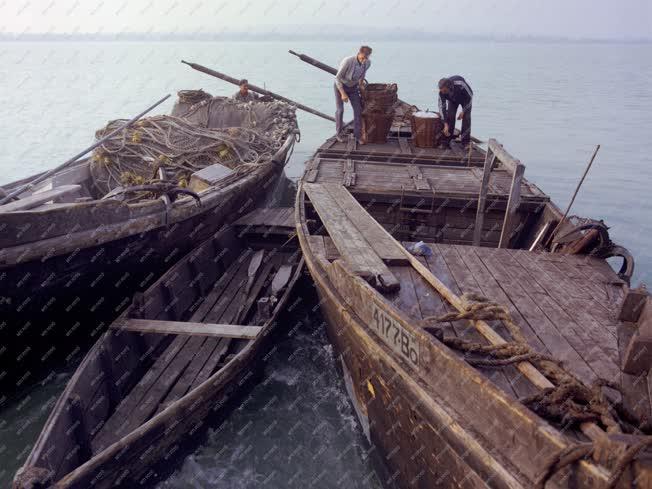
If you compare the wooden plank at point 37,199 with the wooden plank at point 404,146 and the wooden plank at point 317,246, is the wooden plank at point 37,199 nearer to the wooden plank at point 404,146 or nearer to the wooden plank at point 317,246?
the wooden plank at point 317,246

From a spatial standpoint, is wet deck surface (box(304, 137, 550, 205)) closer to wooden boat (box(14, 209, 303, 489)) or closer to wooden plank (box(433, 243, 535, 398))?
wooden boat (box(14, 209, 303, 489))

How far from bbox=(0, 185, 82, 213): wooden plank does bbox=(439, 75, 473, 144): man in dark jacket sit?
7.68 meters

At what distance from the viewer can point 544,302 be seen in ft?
14.0

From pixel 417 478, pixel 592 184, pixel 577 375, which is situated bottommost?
pixel 592 184

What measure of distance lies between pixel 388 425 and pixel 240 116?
11.9m

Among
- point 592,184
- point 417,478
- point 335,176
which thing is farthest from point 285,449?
point 592,184

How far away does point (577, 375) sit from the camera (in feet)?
10.6

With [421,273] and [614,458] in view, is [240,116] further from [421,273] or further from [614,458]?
[614,458]

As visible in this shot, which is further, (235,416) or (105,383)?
(235,416)

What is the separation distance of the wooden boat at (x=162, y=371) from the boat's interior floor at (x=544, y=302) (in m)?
2.80

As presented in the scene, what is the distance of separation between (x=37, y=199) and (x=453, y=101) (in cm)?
857

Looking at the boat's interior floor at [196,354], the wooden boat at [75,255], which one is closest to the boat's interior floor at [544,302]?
the boat's interior floor at [196,354]

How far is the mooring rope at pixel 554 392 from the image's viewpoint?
2275 mm

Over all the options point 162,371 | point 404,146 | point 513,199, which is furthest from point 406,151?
point 162,371
